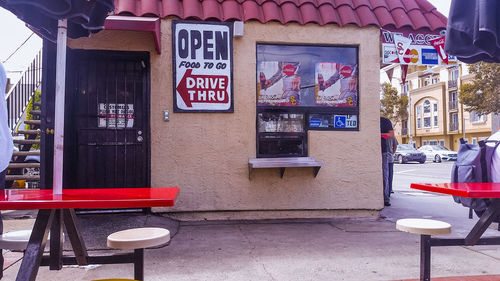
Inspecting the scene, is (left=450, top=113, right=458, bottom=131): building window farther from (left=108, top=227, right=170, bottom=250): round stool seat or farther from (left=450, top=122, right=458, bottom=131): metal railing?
(left=108, top=227, right=170, bottom=250): round stool seat

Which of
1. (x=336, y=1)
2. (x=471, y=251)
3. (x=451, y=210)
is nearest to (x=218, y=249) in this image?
(x=471, y=251)

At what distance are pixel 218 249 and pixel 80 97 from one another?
3385mm

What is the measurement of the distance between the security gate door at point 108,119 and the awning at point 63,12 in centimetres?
299

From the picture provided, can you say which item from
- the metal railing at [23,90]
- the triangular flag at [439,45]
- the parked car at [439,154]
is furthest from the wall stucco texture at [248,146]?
the parked car at [439,154]

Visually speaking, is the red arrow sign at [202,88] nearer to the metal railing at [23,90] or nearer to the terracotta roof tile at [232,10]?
the terracotta roof tile at [232,10]

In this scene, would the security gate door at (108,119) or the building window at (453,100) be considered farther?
the building window at (453,100)

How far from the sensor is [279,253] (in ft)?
14.2

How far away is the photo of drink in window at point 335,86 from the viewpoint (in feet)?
20.7

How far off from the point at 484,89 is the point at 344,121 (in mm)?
23784

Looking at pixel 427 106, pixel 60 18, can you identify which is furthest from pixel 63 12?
pixel 427 106

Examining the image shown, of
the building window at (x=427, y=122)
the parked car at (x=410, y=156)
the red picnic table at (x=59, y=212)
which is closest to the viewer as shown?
the red picnic table at (x=59, y=212)

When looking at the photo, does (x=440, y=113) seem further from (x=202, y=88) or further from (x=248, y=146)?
(x=202, y=88)

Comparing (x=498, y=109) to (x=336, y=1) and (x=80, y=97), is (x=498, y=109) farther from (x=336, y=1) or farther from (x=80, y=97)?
(x=80, y=97)

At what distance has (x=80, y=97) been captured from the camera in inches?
237
